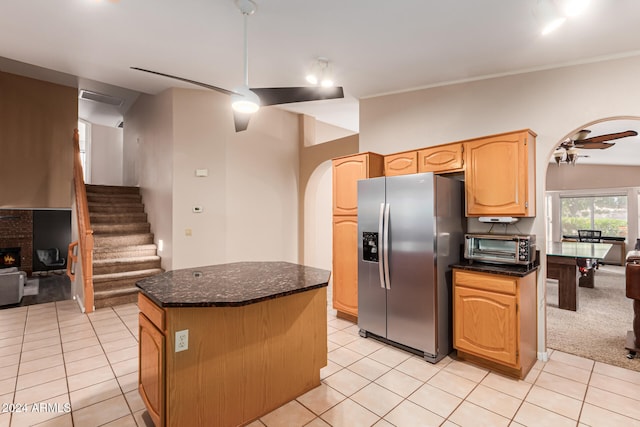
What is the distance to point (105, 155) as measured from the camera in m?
8.55

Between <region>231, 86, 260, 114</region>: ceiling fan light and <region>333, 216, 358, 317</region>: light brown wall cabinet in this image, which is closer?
<region>231, 86, 260, 114</region>: ceiling fan light

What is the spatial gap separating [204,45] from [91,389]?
3238mm

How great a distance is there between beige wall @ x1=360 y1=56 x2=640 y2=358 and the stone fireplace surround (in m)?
9.15

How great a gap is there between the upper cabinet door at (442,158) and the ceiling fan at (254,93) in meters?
1.30

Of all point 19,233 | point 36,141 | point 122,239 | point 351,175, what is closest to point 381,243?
point 351,175

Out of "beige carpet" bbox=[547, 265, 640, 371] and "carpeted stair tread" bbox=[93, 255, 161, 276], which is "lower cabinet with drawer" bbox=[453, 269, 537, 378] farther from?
"carpeted stair tread" bbox=[93, 255, 161, 276]

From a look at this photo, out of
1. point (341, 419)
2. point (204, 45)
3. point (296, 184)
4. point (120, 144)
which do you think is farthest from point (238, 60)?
point (120, 144)

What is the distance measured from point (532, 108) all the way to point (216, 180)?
426cm

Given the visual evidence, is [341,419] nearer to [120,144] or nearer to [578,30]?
[578,30]

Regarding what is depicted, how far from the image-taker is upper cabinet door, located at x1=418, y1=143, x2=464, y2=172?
3.21 metres

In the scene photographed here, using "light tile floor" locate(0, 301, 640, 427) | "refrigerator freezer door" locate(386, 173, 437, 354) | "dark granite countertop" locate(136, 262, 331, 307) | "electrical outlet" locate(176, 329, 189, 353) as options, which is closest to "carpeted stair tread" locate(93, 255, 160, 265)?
"light tile floor" locate(0, 301, 640, 427)

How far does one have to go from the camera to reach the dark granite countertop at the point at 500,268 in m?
2.63

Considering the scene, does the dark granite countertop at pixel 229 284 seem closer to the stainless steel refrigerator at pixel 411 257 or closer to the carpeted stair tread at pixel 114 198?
the stainless steel refrigerator at pixel 411 257

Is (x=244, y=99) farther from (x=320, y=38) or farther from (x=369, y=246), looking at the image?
(x=369, y=246)
